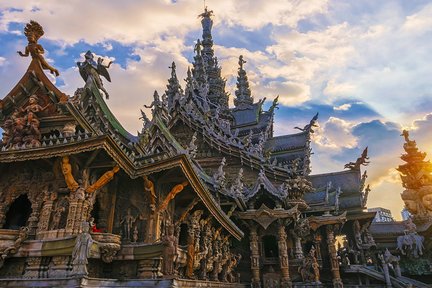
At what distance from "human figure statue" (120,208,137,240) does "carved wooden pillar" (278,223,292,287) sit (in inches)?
325

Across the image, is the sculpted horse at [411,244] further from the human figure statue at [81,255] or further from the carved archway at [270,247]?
the human figure statue at [81,255]

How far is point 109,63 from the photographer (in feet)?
37.9

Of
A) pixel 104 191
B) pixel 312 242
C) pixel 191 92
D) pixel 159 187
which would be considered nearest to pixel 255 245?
pixel 312 242

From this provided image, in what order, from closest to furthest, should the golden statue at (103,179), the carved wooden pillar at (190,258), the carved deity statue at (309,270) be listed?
1. the golden statue at (103,179)
2. the carved wooden pillar at (190,258)
3. the carved deity statue at (309,270)

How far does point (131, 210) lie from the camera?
8930mm

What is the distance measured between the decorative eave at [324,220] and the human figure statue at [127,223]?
10050 mm

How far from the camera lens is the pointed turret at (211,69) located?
31691 mm

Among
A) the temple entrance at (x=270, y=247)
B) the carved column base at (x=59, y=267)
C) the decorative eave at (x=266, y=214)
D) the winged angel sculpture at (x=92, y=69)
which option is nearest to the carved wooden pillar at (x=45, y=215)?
the carved column base at (x=59, y=267)

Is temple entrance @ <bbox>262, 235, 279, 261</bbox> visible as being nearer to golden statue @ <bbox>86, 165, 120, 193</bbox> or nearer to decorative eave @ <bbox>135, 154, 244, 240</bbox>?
decorative eave @ <bbox>135, 154, 244, 240</bbox>

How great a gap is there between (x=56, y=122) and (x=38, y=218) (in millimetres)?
2790

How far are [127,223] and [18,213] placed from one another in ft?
9.93

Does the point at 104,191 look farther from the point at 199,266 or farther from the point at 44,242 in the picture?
the point at 199,266

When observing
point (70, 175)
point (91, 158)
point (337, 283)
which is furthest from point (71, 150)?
point (337, 283)

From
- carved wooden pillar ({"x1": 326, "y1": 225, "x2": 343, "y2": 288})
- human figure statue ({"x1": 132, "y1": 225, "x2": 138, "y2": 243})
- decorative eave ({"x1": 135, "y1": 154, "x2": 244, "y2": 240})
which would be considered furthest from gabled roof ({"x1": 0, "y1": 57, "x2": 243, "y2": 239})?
carved wooden pillar ({"x1": 326, "y1": 225, "x2": 343, "y2": 288})
